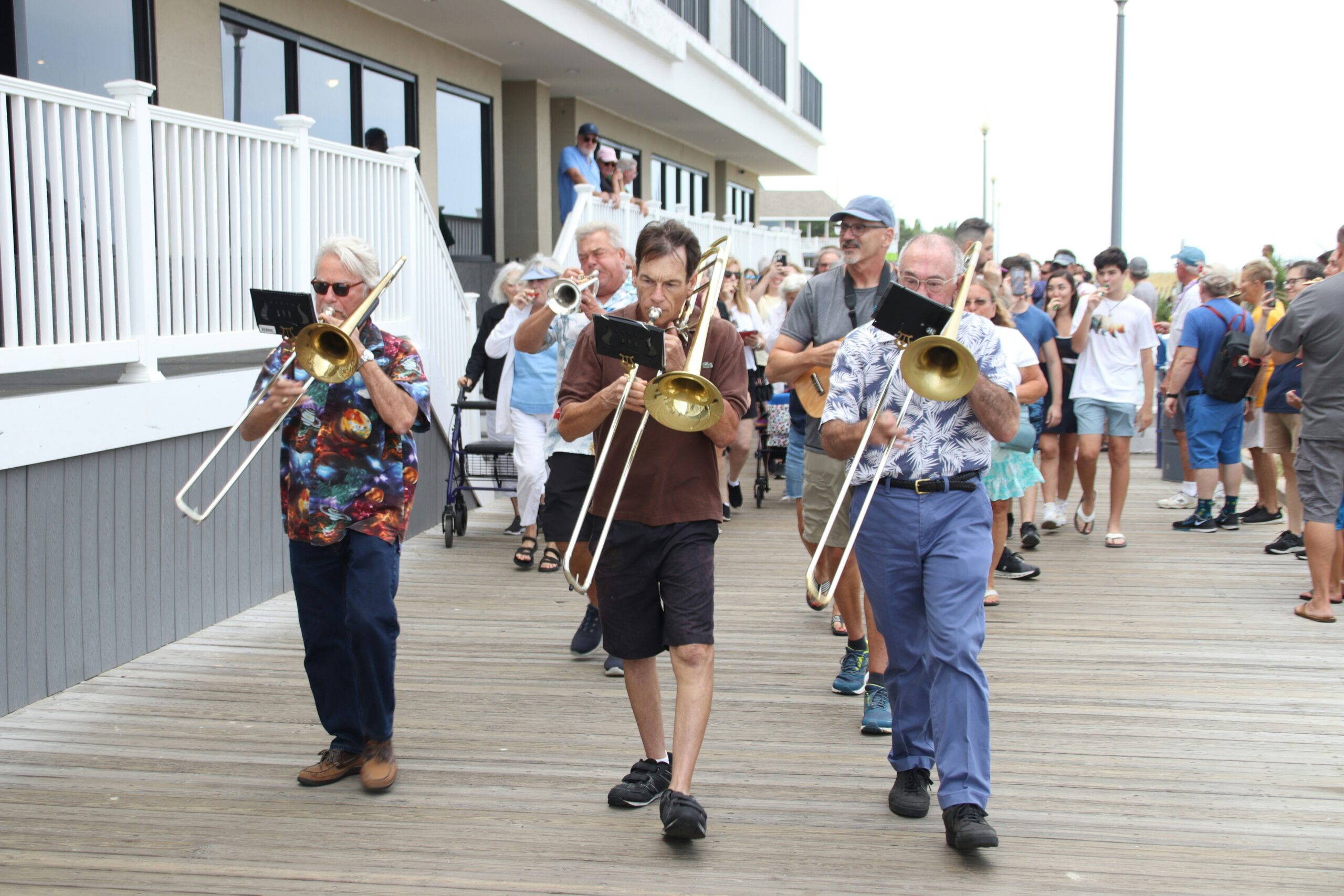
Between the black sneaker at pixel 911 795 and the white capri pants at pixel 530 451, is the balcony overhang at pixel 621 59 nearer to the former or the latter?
the white capri pants at pixel 530 451

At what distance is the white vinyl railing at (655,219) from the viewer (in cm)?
1168

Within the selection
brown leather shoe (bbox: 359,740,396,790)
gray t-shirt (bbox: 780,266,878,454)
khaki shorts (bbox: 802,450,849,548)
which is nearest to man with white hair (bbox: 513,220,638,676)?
gray t-shirt (bbox: 780,266,878,454)

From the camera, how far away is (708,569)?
4113 mm

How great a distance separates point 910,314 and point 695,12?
58.0ft

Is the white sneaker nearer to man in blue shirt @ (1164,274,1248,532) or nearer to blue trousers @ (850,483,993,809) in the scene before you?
man in blue shirt @ (1164,274,1248,532)

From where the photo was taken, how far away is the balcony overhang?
43.6 ft

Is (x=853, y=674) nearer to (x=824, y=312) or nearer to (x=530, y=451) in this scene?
(x=824, y=312)

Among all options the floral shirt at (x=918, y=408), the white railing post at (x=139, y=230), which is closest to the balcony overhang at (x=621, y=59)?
the white railing post at (x=139, y=230)

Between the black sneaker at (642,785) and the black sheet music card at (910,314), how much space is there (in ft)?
5.47

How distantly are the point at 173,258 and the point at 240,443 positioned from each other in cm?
115

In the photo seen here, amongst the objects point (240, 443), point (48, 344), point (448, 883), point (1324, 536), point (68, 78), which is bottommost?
point (448, 883)

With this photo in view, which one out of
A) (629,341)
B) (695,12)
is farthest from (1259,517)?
(695,12)

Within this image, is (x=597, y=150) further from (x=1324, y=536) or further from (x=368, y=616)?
(x=368, y=616)

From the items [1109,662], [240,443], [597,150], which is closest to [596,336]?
[1109,662]
